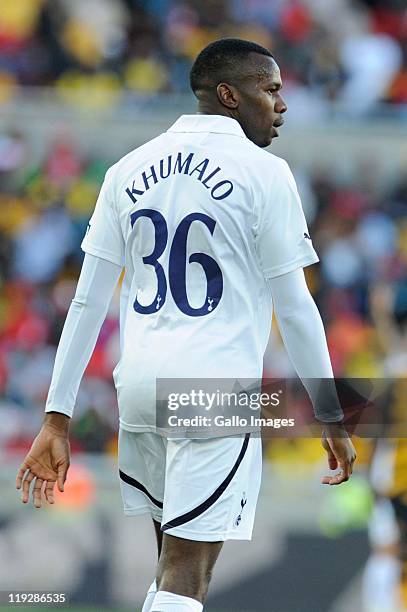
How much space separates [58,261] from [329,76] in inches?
123

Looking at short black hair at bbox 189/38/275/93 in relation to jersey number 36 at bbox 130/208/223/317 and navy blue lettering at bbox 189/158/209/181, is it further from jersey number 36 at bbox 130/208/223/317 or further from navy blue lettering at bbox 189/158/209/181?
jersey number 36 at bbox 130/208/223/317

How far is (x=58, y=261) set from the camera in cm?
999

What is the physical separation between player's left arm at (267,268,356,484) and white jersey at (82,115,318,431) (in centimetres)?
6

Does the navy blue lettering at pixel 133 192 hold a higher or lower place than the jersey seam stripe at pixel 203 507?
higher

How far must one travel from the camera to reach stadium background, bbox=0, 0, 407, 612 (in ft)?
22.1

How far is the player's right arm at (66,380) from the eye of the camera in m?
3.49

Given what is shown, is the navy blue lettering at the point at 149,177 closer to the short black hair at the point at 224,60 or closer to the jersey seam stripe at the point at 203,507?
the short black hair at the point at 224,60

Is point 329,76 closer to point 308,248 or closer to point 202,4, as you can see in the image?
point 202,4

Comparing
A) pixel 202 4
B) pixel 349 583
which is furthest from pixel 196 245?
pixel 202 4

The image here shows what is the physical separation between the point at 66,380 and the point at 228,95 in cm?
94

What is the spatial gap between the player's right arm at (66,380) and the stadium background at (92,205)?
3197 mm

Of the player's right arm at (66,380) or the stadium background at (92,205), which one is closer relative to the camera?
the player's right arm at (66,380)

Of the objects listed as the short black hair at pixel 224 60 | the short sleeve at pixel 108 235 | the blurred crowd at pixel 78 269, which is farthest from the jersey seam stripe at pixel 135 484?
the blurred crowd at pixel 78 269

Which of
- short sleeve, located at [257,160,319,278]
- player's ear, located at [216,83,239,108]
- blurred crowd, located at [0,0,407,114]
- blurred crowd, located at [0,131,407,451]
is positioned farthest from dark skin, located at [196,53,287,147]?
blurred crowd, located at [0,0,407,114]
